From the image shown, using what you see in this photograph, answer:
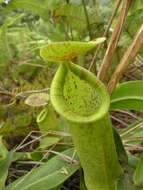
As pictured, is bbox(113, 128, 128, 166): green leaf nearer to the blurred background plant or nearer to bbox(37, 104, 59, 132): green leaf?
the blurred background plant

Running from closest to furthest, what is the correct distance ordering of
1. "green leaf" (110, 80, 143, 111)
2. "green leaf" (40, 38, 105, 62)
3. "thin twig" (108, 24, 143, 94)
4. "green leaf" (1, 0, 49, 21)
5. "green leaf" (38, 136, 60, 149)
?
1. "green leaf" (40, 38, 105, 62)
2. "thin twig" (108, 24, 143, 94)
3. "green leaf" (110, 80, 143, 111)
4. "green leaf" (38, 136, 60, 149)
5. "green leaf" (1, 0, 49, 21)

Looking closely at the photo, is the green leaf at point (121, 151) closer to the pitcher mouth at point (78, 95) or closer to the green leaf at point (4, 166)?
the pitcher mouth at point (78, 95)

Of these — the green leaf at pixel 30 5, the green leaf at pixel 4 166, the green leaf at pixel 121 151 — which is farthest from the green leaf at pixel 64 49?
the green leaf at pixel 30 5

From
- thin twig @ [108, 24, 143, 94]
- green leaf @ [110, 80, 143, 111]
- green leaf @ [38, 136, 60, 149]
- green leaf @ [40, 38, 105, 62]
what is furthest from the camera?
green leaf @ [38, 136, 60, 149]

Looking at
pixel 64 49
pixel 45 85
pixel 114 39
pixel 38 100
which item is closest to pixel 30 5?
pixel 45 85

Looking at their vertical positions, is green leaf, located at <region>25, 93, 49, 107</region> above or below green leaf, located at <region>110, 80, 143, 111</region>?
below

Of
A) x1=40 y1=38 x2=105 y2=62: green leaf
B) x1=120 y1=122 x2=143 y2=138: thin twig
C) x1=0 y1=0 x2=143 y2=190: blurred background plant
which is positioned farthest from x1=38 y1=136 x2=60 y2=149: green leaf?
x1=40 y1=38 x2=105 y2=62: green leaf
